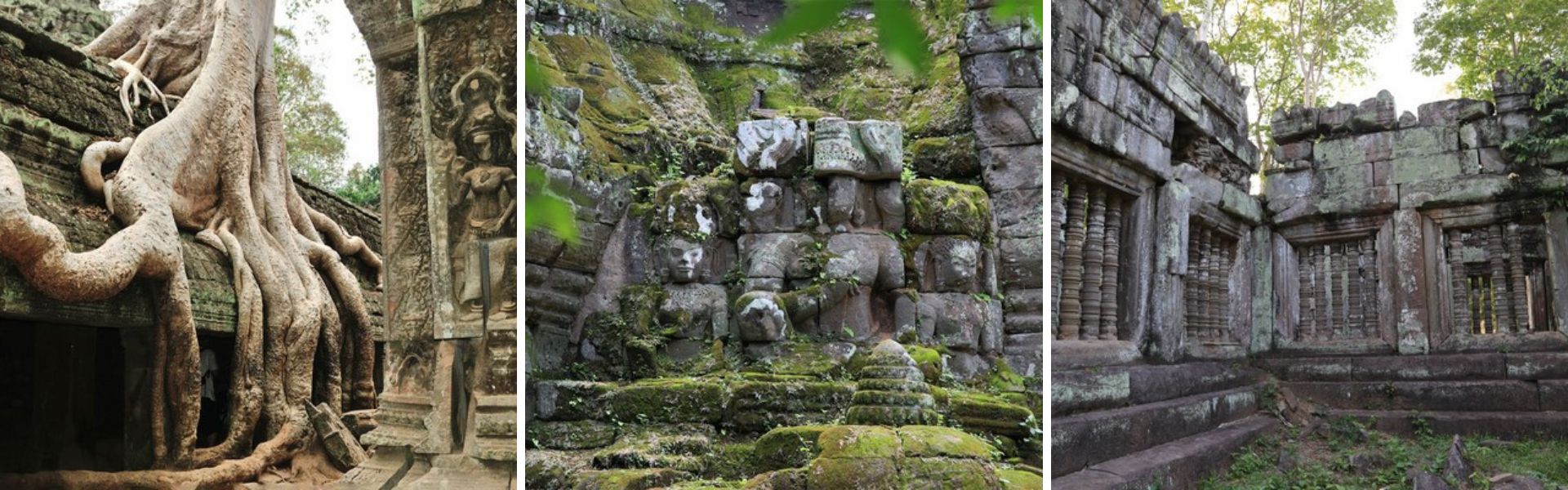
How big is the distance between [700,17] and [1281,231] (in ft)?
22.6

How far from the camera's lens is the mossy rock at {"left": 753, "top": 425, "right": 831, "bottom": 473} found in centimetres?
408

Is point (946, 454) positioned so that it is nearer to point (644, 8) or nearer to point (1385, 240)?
point (1385, 240)

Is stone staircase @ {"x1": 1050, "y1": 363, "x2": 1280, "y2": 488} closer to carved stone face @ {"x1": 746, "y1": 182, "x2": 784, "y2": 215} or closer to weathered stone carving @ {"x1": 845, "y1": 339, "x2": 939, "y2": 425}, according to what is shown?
weathered stone carving @ {"x1": 845, "y1": 339, "x2": 939, "y2": 425}

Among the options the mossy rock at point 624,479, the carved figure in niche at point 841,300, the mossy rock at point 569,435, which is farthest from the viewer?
the carved figure in niche at point 841,300

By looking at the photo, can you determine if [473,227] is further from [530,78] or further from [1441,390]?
[1441,390]

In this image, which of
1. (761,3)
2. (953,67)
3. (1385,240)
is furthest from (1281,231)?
(761,3)

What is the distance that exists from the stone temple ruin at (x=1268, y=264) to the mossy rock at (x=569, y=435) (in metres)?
2.13

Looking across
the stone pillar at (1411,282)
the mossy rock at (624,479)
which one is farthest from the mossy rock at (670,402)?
the stone pillar at (1411,282)

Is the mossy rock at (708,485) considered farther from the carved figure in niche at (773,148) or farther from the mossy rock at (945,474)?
the carved figure in niche at (773,148)

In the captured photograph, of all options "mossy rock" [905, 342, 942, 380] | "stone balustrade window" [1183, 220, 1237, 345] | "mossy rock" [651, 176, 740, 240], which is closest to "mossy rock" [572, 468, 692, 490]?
"mossy rock" [905, 342, 942, 380]

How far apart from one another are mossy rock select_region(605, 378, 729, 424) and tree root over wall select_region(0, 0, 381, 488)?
1300mm

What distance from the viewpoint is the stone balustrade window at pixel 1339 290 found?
9.44m

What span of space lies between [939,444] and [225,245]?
111 inches

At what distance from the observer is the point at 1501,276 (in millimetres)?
8875
